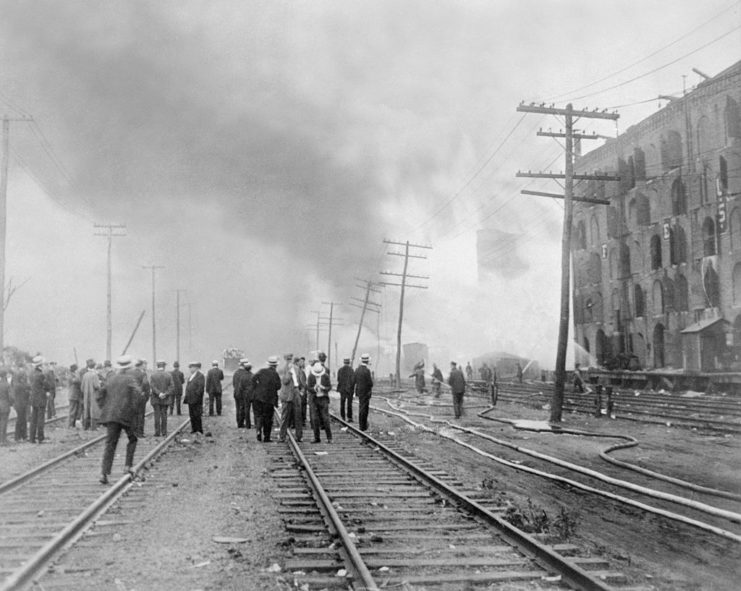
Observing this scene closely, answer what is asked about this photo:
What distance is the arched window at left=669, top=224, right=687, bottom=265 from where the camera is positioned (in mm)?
45844

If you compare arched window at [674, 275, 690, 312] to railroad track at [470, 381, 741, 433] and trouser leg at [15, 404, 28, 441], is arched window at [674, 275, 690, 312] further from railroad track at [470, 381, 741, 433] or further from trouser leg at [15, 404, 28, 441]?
trouser leg at [15, 404, 28, 441]

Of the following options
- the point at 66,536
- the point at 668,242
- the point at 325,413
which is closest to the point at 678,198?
the point at 668,242

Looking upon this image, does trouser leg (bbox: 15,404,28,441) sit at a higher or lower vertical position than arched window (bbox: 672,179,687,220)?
lower

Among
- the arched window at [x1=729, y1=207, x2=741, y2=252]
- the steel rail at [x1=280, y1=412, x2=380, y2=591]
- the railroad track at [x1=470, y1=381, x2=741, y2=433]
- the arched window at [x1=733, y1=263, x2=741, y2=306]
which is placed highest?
the arched window at [x1=729, y1=207, x2=741, y2=252]

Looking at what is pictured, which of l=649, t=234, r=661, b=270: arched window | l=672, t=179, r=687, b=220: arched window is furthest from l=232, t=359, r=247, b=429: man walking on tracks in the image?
l=649, t=234, r=661, b=270: arched window

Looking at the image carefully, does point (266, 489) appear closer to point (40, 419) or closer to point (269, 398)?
point (269, 398)

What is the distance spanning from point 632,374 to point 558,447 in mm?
26189

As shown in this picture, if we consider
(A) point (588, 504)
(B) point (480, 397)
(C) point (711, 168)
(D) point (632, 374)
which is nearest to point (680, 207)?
(C) point (711, 168)

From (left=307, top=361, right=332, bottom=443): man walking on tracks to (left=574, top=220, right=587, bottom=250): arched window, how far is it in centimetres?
4845

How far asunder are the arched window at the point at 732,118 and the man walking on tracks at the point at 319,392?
33.2 meters

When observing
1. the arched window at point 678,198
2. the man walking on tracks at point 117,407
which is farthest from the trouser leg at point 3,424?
the arched window at point 678,198

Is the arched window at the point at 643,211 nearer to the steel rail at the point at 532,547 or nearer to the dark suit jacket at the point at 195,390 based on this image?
the dark suit jacket at the point at 195,390

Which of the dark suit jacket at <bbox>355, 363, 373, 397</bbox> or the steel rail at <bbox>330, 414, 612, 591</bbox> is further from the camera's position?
the dark suit jacket at <bbox>355, 363, 373, 397</bbox>

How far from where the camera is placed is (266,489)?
10.3m
